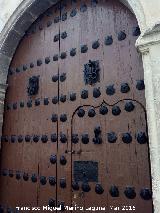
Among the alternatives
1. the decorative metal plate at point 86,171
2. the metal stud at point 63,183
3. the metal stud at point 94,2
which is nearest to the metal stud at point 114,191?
the decorative metal plate at point 86,171

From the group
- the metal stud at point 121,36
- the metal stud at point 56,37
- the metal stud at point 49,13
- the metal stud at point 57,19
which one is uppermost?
the metal stud at point 49,13

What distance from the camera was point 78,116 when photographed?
1897mm

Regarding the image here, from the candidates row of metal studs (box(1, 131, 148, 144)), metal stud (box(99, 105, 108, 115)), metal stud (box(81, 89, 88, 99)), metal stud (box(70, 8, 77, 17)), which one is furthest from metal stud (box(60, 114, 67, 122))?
metal stud (box(70, 8, 77, 17))

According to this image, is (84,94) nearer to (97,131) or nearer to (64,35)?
(97,131)

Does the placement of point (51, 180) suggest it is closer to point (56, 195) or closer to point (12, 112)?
point (56, 195)

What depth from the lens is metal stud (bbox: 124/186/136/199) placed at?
154 cm

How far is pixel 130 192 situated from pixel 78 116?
65cm

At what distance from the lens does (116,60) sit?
1821 mm

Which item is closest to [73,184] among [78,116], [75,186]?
[75,186]

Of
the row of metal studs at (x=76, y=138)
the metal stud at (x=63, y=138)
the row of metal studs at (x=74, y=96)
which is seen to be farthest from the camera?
the metal stud at (x=63, y=138)

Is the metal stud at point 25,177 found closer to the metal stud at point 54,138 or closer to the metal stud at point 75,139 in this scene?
the metal stud at point 54,138

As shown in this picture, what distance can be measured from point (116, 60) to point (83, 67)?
0.92 feet

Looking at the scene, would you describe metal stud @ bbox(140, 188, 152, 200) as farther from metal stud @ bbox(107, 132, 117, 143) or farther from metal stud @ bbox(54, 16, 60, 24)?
metal stud @ bbox(54, 16, 60, 24)

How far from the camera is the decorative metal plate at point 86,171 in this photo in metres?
1.72
